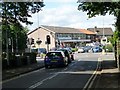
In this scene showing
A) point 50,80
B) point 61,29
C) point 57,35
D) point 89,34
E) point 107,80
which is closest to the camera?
point 107,80

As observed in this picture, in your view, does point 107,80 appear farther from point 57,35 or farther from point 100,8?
point 57,35

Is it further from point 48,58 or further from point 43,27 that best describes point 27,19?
point 43,27

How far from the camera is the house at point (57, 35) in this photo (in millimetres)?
123500

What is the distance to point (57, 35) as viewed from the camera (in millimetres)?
126500

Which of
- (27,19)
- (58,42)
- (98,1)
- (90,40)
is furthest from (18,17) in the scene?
(90,40)

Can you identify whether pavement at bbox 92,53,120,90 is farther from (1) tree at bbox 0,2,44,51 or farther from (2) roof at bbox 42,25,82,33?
(2) roof at bbox 42,25,82,33

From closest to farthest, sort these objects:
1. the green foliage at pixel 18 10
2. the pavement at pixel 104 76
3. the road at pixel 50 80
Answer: the pavement at pixel 104 76 → the road at pixel 50 80 → the green foliage at pixel 18 10

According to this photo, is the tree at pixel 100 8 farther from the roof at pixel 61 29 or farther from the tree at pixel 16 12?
the roof at pixel 61 29

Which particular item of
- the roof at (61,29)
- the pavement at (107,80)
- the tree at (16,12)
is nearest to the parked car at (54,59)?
the tree at (16,12)

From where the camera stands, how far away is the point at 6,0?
30.8m

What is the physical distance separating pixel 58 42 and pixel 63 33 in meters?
7.49

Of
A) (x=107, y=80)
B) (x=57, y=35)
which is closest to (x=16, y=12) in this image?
(x=107, y=80)

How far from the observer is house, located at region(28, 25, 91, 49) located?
12350 cm

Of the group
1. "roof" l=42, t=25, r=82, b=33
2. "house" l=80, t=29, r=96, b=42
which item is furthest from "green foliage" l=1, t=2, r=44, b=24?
"house" l=80, t=29, r=96, b=42
